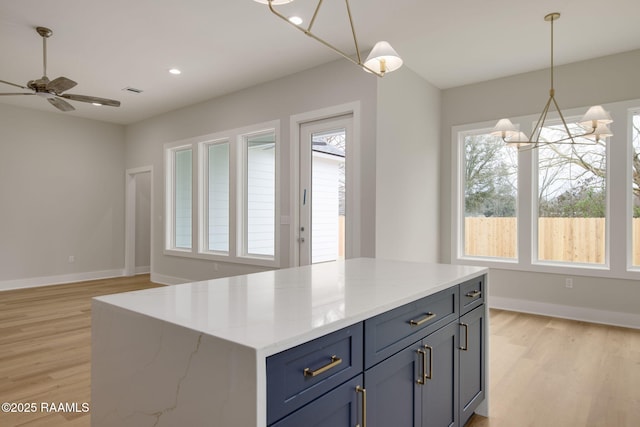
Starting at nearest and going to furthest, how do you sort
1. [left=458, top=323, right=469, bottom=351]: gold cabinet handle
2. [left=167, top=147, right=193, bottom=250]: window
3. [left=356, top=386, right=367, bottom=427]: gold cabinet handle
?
[left=356, top=386, right=367, bottom=427]: gold cabinet handle < [left=458, top=323, right=469, bottom=351]: gold cabinet handle < [left=167, top=147, right=193, bottom=250]: window

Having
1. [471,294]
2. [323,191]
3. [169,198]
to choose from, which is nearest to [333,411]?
[471,294]

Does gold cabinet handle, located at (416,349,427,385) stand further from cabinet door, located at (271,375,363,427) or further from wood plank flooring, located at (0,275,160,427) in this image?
wood plank flooring, located at (0,275,160,427)

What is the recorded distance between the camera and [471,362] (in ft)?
6.87

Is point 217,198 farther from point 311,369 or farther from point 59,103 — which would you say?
point 311,369

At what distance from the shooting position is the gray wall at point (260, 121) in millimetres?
4086

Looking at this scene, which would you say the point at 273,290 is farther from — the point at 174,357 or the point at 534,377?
the point at 534,377

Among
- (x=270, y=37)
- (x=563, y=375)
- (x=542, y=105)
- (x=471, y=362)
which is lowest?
(x=563, y=375)

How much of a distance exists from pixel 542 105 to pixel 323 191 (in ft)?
9.23

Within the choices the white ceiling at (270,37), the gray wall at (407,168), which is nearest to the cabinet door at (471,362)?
the gray wall at (407,168)

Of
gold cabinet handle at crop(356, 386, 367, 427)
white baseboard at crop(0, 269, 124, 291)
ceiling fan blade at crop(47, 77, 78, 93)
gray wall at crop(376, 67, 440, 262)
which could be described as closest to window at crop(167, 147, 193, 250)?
white baseboard at crop(0, 269, 124, 291)

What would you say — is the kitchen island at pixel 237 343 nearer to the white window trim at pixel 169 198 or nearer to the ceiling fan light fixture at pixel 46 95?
the ceiling fan light fixture at pixel 46 95

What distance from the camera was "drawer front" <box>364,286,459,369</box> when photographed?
52.0 inches

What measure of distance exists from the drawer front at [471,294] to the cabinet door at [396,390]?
539 mm

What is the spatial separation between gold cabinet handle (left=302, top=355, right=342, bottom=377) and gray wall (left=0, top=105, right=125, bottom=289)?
7107 millimetres
